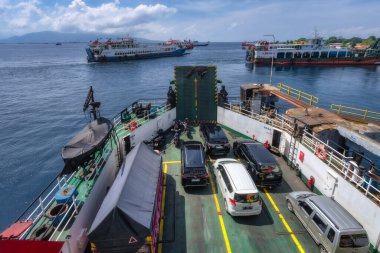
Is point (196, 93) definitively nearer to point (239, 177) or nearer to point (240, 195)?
point (239, 177)

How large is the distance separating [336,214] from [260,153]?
225 inches

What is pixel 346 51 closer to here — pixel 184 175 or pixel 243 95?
pixel 243 95

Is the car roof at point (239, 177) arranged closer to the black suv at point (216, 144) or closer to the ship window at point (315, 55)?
the black suv at point (216, 144)

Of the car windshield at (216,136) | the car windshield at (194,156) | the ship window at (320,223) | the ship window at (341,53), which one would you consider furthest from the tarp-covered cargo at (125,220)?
the ship window at (341,53)

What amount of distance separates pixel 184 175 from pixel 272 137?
29.2ft

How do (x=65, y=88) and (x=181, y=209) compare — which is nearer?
(x=181, y=209)

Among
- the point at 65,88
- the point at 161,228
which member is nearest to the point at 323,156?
the point at 161,228

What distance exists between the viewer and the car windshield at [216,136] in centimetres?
1739

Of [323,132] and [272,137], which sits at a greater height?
[323,132]

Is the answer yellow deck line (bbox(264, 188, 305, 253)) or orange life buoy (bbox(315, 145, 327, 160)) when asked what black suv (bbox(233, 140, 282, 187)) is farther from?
orange life buoy (bbox(315, 145, 327, 160))

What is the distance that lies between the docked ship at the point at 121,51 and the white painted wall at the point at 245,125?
10093cm

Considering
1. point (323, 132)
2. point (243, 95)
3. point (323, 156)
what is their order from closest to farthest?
point (323, 156)
point (323, 132)
point (243, 95)

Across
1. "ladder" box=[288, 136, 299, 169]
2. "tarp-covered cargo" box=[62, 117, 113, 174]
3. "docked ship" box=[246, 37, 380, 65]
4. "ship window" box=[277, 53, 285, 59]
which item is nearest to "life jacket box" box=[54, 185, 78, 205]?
"tarp-covered cargo" box=[62, 117, 113, 174]

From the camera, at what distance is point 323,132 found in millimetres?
15344
